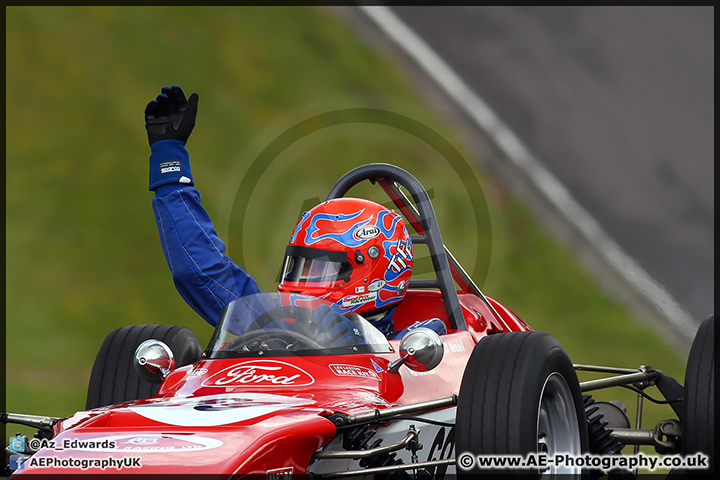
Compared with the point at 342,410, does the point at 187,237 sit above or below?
above

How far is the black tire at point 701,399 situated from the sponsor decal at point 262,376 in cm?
205

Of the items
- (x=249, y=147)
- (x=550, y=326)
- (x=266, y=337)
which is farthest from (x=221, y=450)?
(x=249, y=147)

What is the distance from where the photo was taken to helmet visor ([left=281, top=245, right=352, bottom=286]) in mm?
4969

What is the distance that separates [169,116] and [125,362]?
163cm

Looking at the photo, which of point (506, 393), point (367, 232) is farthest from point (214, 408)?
point (367, 232)

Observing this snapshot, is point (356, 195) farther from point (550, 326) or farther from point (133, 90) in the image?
point (133, 90)

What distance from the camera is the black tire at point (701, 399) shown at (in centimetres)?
441

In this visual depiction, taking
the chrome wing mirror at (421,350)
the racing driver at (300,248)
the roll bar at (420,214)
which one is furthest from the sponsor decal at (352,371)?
the roll bar at (420,214)

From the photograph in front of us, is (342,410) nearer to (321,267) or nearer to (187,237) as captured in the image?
(321,267)

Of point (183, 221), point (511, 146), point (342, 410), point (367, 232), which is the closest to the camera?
point (342, 410)

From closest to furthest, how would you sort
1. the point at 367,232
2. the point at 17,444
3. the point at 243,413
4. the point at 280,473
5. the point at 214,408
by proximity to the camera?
the point at 280,473
the point at 243,413
the point at 214,408
the point at 17,444
the point at 367,232

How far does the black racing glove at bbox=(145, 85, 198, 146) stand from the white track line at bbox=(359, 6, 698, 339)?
524 cm

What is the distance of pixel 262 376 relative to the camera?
401cm

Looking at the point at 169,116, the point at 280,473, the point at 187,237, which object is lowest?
the point at 280,473
